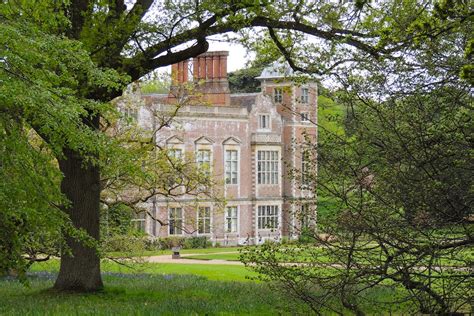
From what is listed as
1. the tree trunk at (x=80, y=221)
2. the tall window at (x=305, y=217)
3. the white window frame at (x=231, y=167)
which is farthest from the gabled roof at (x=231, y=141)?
the tall window at (x=305, y=217)

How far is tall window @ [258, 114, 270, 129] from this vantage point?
4438 cm

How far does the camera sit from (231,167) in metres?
43.2

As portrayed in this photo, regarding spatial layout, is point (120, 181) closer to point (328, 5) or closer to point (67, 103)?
point (328, 5)

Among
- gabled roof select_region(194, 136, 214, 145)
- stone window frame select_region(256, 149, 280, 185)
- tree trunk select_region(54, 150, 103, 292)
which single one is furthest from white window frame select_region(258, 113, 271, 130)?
tree trunk select_region(54, 150, 103, 292)

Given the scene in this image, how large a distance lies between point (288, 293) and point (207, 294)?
4113mm

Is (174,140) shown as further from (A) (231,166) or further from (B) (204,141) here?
(A) (231,166)

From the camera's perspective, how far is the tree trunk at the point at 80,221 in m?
13.2

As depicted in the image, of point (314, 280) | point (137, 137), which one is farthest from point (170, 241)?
point (314, 280)

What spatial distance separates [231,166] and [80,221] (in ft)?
98.4

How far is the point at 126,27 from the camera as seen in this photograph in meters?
12.0

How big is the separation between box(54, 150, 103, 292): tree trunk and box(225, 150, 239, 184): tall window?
29.4 meters

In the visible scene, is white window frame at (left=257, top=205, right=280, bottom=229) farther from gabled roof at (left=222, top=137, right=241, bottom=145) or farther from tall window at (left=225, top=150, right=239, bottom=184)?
gabled roof at (left=222, top=137, right=241, bottom=145)

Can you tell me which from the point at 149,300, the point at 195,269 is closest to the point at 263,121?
the point at 195,269

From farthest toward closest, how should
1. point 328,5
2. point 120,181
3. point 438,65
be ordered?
point 120,181, point 328,5, point 438,65
